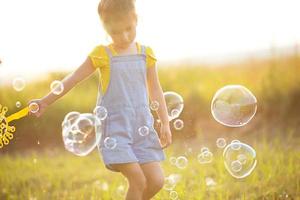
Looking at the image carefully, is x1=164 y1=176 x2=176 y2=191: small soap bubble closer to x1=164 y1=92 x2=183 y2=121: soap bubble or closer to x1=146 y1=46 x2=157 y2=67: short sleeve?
x1=164 y1=92 x2=183 y2=121: soap bubble

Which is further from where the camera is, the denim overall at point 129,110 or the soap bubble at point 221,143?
the soap bubble at point 221,143

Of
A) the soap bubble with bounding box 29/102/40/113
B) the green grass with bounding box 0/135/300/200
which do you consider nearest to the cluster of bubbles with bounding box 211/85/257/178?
the green grass with bounding box 0/135/300/200

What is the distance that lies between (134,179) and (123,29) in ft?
1.84

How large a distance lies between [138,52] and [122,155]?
17.2 inches

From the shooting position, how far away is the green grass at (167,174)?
3.35 m

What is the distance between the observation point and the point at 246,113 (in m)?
3.17

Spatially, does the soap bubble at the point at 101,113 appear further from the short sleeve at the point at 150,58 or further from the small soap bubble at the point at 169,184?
the small soap bubble at the point at 169,184

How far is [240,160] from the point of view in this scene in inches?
123

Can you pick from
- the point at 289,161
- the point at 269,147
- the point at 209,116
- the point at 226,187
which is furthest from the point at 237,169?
the point at 209,116

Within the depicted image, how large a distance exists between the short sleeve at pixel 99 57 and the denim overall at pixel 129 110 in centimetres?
2

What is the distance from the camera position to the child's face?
264 centimetres

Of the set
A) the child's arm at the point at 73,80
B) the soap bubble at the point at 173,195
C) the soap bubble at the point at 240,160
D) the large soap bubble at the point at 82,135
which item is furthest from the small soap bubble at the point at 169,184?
the child's arm at the point at 73,80

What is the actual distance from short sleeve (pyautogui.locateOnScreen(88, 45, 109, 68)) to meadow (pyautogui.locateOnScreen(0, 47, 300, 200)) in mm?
821

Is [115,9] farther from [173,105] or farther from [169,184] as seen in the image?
[169,184]
